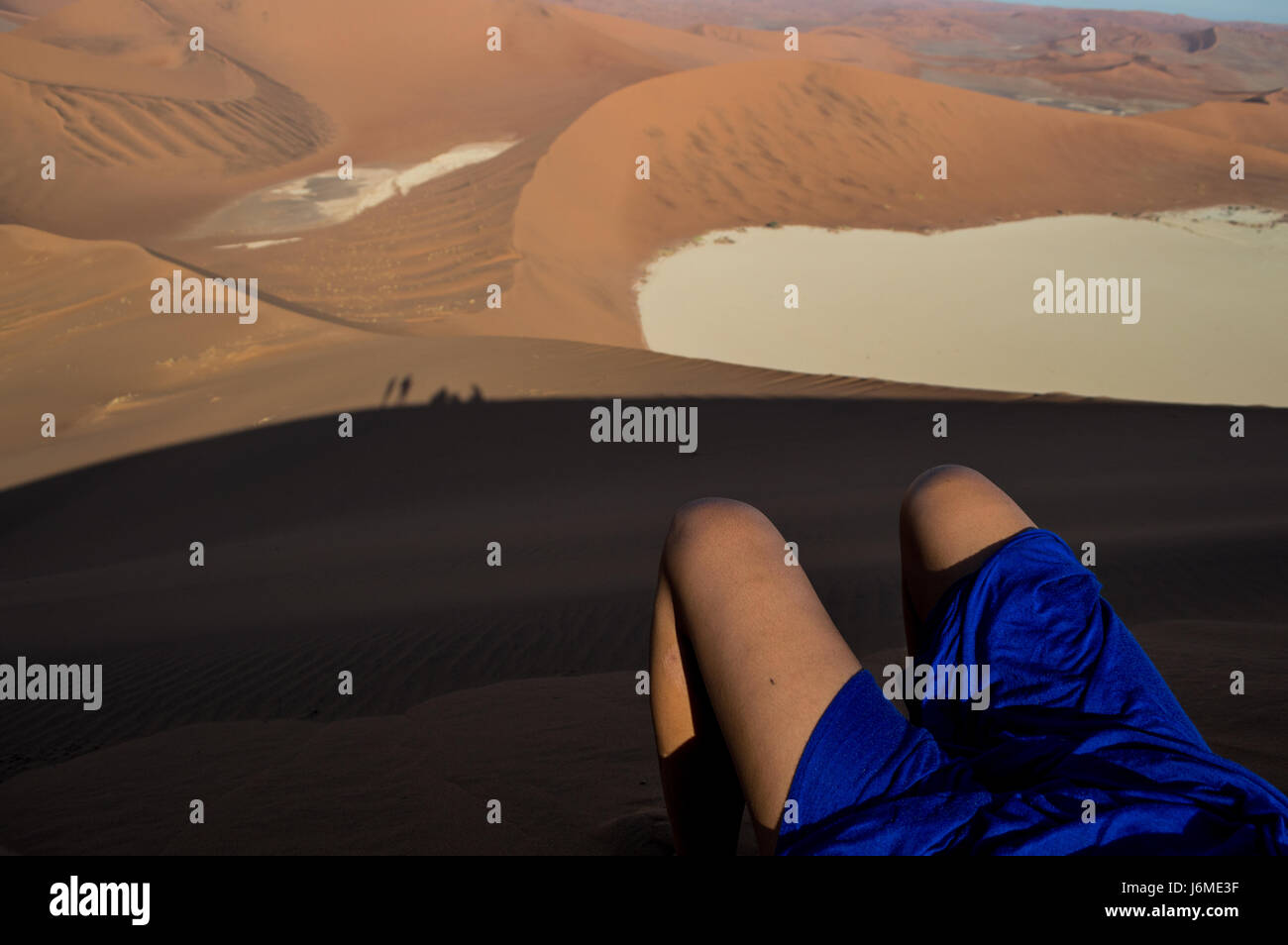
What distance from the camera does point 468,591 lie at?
266 inches

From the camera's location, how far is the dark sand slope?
137 inches

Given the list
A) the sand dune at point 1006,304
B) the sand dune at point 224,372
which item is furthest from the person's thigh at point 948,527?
the sand dune at point 1006,304

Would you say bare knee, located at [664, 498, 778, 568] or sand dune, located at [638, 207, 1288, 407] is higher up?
sand dune, located at [638, 207, 1288, 407]

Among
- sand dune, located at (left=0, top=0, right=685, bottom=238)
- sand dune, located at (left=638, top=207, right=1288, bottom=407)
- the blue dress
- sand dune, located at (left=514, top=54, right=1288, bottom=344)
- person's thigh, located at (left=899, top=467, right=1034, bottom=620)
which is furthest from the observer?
sand dune, located at (left=0, top=0, right=685, bottom=238)

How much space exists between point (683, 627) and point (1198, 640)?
3.73 m

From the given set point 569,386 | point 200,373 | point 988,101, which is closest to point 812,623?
point 569,386

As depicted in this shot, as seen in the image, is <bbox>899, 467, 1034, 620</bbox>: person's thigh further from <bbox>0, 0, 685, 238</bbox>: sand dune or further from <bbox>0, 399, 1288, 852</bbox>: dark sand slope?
<bbox>0, 0, 685, 238</bbox>: sand dune

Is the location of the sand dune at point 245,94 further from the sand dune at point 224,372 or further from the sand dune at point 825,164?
the sand dune at point 224,372

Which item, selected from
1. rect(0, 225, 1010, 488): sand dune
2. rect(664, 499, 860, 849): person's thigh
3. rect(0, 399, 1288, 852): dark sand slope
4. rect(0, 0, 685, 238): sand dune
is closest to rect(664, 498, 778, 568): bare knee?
rect(664, 499, 860, 849): person's thigh

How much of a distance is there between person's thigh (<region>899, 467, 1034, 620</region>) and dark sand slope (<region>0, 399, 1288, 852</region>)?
1.14 meters

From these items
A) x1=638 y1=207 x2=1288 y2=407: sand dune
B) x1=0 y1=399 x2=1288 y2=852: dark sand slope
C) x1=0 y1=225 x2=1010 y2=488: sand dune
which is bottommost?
x1=0 y1=399 x2=1288 y2=852: dark sand slope

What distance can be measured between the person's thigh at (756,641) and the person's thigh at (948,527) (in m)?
0.40

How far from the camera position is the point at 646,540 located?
24.1 feet

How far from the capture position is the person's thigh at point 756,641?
1581mm
